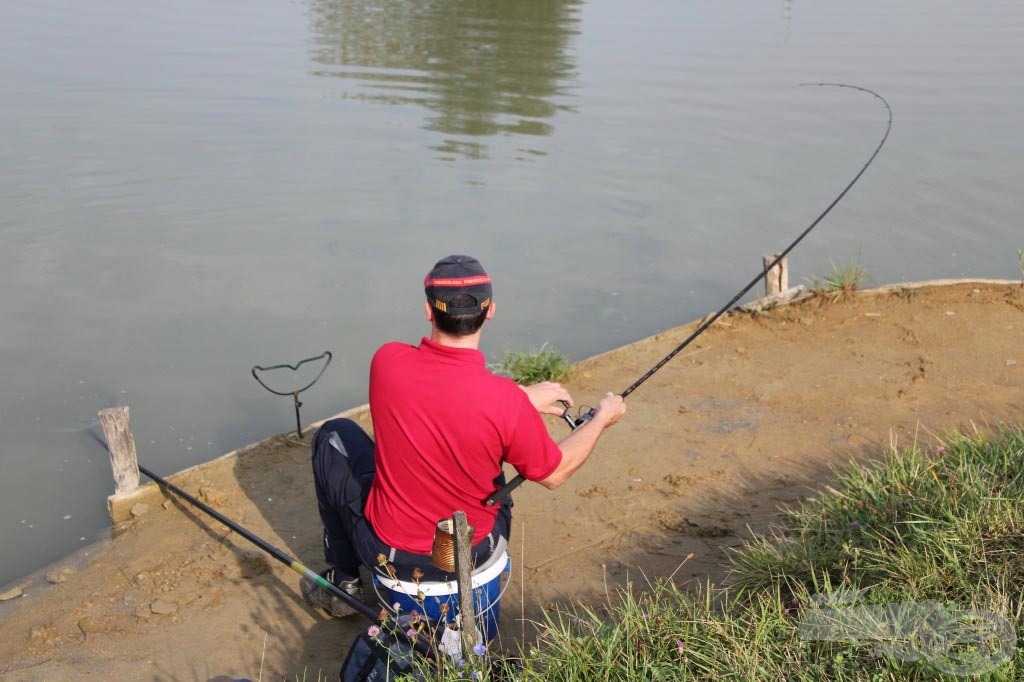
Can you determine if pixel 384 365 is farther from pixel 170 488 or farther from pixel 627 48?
pixel 627 48

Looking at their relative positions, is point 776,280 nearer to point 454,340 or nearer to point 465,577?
point 454,340

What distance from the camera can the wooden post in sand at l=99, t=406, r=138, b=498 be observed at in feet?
17.3

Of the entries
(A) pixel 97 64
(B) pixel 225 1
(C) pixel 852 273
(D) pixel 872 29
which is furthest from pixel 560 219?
(B) pixel 225 1

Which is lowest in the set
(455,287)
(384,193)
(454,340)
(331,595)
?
(331,595)

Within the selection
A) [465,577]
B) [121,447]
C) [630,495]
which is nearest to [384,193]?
[121,447]

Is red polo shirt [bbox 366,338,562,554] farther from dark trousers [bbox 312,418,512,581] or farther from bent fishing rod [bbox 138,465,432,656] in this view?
bent fishing rod [bbox 138,465,432,656]

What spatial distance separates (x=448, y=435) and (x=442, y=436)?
0.03 meters

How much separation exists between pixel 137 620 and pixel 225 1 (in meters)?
20.0

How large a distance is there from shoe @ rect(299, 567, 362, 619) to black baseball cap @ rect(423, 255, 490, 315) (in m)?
1.46

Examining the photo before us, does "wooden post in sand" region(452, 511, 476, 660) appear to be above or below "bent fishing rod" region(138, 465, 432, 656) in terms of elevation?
above

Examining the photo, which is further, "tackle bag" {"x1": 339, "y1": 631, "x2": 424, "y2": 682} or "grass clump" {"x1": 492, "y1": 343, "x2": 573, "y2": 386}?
"grass clump" {"x1": 492, "y1": 343, "x2": 573, "y2": 386}

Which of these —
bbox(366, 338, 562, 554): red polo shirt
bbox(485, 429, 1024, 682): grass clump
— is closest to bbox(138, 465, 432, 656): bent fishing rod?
bbox(366, 338, 562, 554): red polo shirt

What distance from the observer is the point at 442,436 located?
341 cm

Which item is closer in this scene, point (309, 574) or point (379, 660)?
point (379, 660)
